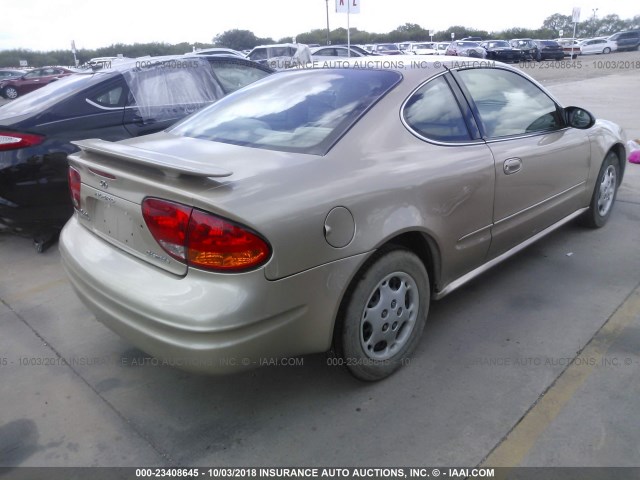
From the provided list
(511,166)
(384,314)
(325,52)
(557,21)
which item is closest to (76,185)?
(384,314)

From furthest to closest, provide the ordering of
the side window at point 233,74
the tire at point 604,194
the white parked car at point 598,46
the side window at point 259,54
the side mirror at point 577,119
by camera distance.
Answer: the white parked car at point 598,46
the side window at point 259,54
the side window at point 233,74
the tire at point 604,194
the side mirror at point 577,119

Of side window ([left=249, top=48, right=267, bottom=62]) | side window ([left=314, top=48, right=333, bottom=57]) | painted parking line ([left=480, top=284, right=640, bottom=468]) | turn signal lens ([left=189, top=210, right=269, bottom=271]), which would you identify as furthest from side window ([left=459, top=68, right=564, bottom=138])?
side window ([left=249, top=48, right=267, bottom=62])

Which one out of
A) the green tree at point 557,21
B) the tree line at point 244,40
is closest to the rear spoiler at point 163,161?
the tree line at point 244,40

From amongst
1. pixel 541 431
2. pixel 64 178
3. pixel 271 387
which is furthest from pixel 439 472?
pixel 64 178

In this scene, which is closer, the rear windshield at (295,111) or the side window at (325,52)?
the rear windshield at (295,111)

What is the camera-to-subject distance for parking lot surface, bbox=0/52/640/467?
7.34ft

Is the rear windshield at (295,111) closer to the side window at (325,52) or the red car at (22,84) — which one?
the side window at (325,52)

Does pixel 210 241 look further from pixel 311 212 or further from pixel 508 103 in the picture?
pixel 508 103

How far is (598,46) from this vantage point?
42562 mm

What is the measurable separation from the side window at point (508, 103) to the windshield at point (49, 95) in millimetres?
3289

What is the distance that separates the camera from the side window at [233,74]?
5480 millimetres

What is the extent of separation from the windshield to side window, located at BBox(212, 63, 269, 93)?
1.24 m

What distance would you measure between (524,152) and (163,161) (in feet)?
7.31

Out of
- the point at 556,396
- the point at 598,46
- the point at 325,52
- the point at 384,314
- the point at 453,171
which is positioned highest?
the point at 598,46
